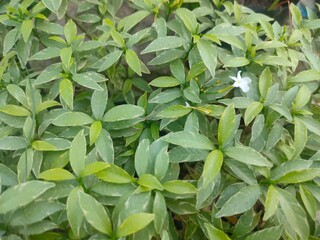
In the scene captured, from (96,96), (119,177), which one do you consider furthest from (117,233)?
(96,96)

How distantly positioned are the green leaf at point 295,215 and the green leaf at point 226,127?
7.7 inches

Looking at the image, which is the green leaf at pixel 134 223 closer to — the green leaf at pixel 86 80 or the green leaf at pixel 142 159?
the green leaf at pixel 142 159

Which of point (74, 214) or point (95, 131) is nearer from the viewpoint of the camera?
point (74, 214)

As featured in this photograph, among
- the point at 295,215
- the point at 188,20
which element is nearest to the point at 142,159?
the point at 295,215

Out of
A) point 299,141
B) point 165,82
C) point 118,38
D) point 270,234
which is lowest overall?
point 270,234

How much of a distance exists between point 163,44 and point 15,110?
0.48 metres

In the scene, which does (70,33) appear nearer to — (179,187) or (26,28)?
(26,28)

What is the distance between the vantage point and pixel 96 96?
3.80 ft

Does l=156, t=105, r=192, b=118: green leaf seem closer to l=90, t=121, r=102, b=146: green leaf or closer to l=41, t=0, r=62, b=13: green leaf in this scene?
l=90, t=121, r=102, b=146: green leaf

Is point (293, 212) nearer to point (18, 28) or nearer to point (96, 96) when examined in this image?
point (96, 96)

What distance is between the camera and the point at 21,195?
872mm

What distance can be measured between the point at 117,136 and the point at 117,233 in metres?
0.35

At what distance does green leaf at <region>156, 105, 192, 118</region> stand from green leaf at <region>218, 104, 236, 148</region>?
13 centimetres

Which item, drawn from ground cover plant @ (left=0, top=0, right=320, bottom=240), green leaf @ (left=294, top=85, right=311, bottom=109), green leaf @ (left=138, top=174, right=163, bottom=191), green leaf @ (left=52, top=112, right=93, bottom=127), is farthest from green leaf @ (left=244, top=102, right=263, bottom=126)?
green leaf @ (left=52, top=112, right=93, bottom=127)
